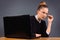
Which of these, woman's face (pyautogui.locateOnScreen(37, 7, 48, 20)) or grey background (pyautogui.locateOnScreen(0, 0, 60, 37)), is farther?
grey background (pyautogui.locateOnScreen(0, 0, 60, 37))

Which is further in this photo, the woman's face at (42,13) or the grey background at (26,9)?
the grey background at (26,9)

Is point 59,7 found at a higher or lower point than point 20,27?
higher

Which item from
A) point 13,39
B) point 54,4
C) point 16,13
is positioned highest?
point 54,4

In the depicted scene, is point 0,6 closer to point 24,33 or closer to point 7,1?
point 7,1

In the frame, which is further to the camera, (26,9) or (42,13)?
(26,9)

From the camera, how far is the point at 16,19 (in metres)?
1.19

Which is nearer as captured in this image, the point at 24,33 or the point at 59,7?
the point at 24,33

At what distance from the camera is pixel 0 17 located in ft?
8.45

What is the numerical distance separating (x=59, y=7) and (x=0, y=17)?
1092 millimetres

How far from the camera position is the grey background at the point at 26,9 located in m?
2.54

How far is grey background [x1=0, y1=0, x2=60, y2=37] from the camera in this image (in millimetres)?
2539

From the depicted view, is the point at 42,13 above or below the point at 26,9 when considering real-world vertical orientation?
below

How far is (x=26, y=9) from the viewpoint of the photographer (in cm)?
256

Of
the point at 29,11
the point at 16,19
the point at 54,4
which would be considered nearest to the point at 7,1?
the point at 29,11
